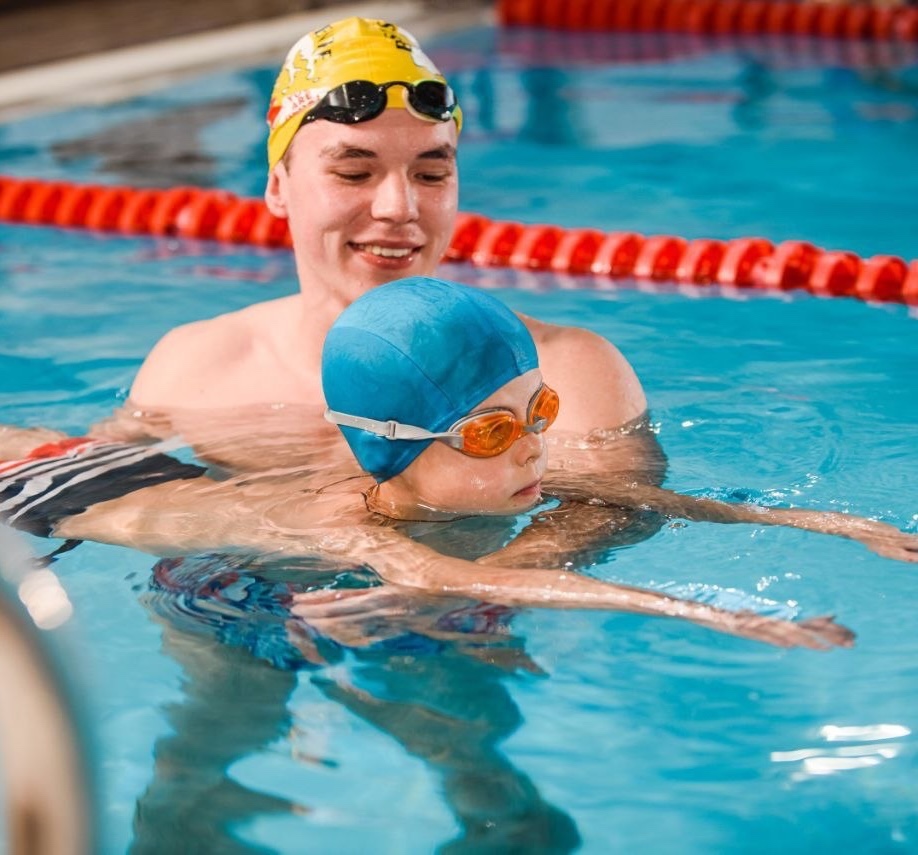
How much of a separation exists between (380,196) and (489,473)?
884mm

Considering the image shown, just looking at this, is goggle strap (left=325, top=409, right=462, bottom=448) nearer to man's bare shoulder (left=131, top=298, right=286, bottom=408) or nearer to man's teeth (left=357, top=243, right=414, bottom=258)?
man's teeth (left=357, top=243, right=414, bottom=258)

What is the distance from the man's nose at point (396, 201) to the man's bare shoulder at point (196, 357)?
0.67m

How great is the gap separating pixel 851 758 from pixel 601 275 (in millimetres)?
Answer: 3556

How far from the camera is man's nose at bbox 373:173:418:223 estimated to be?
145 inches

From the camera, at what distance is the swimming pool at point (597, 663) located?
2.65 m

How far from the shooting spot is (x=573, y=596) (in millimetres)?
2795

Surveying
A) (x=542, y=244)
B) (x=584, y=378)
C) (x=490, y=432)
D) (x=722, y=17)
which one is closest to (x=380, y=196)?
(x=584, y=378)

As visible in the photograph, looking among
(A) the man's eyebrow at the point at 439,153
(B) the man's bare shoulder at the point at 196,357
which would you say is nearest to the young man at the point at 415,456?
(A) the man's eyebrow at the point at 439,153

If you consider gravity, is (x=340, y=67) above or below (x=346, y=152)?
above

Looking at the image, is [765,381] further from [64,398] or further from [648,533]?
[64,398]

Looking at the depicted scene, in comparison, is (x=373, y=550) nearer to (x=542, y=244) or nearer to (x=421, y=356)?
(x=421, y=356)

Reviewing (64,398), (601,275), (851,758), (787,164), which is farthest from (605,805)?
(787,164)

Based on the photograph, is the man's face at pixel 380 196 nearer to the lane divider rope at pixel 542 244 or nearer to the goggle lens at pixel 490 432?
the goggle lens at pixel 490 432

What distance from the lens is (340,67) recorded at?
3867 mm
